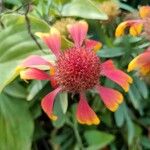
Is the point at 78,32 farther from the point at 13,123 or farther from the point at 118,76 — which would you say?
the point at 13,123

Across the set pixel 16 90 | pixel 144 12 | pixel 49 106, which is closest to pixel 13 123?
pixel 16 90

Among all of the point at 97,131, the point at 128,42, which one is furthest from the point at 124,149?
the point at 128,42

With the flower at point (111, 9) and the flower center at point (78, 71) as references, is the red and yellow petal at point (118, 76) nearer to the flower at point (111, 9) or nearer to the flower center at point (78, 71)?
the flower center at point (78, 71)

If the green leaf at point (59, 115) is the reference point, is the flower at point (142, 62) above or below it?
above

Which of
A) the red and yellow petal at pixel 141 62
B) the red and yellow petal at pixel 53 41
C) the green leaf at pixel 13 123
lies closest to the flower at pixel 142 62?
the red and yellow petal at pixel 141 62

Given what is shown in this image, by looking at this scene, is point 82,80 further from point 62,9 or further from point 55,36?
point 62,9
